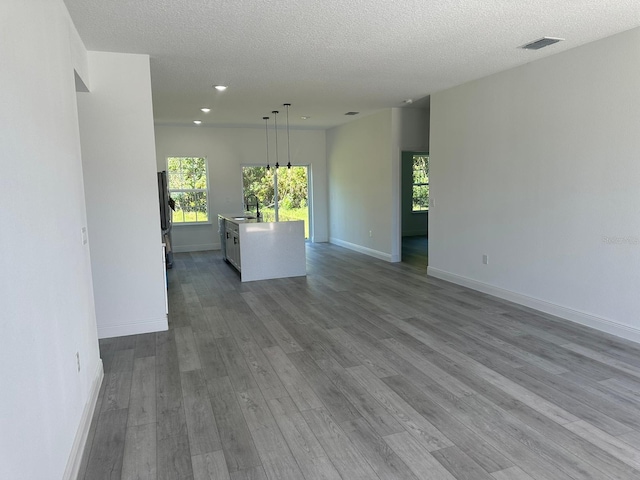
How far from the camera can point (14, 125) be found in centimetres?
156

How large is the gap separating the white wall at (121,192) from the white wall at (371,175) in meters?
4.31

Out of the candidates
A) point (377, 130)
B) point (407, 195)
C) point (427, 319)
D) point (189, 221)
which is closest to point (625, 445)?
point (427, 319)

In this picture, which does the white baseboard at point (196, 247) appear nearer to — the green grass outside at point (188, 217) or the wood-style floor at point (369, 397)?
the green grass outside at point (188, 217)

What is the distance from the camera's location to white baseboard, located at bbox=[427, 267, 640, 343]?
146 inches

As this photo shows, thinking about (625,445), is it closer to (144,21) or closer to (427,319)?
(427,319)

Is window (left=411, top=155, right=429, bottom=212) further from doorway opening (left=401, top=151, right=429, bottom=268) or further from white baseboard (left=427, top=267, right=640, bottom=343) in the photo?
white baseboard (left=427, top=267, right=640, bottom=343)

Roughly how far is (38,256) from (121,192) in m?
2.28

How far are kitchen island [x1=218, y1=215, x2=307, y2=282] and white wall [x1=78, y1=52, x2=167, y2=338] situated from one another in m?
2.17

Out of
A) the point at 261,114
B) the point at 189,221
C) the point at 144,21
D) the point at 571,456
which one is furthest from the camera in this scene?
the point at 189,221

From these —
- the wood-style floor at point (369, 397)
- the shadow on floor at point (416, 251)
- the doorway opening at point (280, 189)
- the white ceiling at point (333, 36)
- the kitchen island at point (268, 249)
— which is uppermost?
the white ceiling at point (333, 36)

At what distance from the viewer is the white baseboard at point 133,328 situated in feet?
13.0

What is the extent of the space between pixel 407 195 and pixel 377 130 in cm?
346

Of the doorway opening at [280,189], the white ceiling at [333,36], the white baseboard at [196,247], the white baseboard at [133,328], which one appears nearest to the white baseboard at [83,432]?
the white baseboard at [133,328]

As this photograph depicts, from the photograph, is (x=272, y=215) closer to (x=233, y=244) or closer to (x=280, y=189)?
(x=280, y=189)
